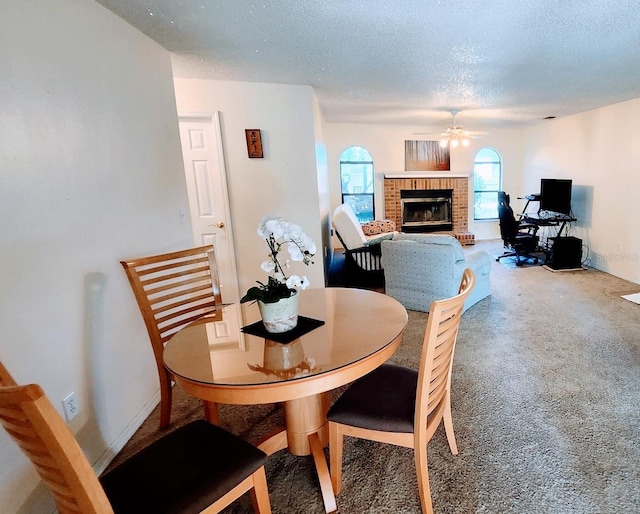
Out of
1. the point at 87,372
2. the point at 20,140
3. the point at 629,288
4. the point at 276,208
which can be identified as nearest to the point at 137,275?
the point at 87,372

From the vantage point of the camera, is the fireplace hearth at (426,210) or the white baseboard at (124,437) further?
the fireplace hearth at (426,210)

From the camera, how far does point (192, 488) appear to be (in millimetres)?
997

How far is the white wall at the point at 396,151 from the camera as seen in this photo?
21.2 ft

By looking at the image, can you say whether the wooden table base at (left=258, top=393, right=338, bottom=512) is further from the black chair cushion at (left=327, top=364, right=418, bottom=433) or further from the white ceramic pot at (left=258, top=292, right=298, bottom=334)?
the white ceramic pot at (left=258, top=292, right=298, bottom=334)

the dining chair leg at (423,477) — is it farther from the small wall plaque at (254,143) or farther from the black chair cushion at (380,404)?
the small wall plaque at (254,143)

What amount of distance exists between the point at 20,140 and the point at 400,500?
2128 millimetres

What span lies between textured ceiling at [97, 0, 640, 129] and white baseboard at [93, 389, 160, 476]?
2.29 metres

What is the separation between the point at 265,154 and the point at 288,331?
2494 mm

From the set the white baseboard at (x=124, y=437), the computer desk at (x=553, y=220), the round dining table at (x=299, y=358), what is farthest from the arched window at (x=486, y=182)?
the white baseboard at (x=124, y=437)

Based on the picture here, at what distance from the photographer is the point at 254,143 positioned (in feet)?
11.3

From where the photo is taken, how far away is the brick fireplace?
6656mm

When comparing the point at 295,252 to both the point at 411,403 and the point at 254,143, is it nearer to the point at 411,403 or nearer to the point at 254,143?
the point at 411,403

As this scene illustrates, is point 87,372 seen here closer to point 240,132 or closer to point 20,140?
point 20,140

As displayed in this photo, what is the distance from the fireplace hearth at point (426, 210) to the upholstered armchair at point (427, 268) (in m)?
3.21
